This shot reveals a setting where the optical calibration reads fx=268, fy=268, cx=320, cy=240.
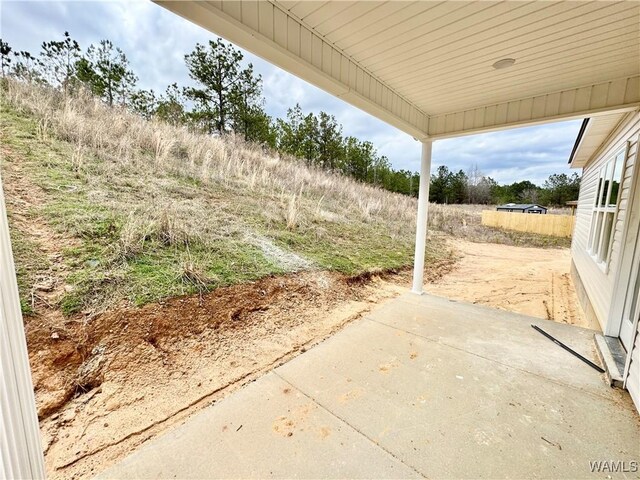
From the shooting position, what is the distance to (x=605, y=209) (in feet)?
12.4

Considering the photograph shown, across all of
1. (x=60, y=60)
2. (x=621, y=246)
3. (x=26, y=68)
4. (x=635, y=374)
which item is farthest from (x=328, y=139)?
(x=635, y=374)

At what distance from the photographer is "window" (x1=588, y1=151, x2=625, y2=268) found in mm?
3359

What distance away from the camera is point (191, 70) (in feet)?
31.5

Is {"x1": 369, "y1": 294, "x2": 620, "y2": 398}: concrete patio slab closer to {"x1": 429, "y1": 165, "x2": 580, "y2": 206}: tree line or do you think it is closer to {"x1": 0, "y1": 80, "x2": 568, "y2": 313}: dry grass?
{"x1": 0, "y1": 80, "x2": 568, "y2": 313}: dry grass

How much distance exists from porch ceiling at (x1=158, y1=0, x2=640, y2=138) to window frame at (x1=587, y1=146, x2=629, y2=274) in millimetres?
1177

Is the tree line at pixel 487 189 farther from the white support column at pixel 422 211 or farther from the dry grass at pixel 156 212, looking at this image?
the white support column at pixel 422 211

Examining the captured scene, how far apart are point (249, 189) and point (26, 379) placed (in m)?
5.52

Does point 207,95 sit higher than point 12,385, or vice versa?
point 207,95

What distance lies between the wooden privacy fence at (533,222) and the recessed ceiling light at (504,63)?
1512 centimetres

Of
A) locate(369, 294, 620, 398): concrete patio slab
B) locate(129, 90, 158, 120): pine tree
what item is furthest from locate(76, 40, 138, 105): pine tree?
locate(369, 294, 620, 398): concrete patio slab

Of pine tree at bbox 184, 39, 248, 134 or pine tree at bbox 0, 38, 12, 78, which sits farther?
pine tree at bbox 184, 39, 248, 134

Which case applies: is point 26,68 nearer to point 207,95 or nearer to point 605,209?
point 207,95

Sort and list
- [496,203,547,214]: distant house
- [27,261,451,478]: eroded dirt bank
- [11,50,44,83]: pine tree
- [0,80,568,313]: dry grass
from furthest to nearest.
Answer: [496,203,547,214]: distant house → [11,50,44,83]: pine tree → [0,80,568,313]: dry grass → [27,261,451,478]: eroded dirt bank

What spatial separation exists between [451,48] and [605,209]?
354 cm
